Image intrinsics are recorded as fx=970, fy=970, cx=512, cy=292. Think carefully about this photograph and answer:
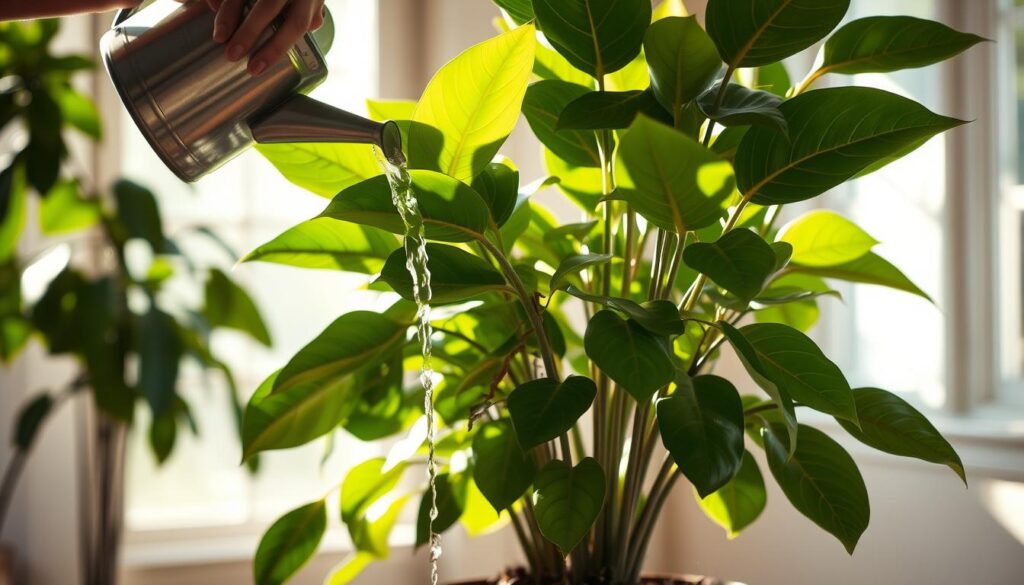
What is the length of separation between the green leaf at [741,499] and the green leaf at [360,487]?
0.36 metres

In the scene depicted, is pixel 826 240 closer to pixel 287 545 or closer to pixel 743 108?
pixel 743 108

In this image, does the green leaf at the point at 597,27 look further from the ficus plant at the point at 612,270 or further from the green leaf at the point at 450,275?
the green leaf at the point at 450,275

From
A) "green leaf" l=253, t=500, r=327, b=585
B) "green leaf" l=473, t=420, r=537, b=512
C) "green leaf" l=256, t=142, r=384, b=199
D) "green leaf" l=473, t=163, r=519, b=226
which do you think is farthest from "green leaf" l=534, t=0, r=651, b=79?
"green leaf" l=253, t=500, r=327, b=585

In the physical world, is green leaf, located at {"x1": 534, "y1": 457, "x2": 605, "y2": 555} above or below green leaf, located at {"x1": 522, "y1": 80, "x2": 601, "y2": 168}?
below

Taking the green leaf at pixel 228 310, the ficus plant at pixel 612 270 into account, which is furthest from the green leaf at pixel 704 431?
the green leaf at pixel 228 310

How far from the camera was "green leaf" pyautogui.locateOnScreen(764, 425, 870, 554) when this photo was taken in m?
0.89

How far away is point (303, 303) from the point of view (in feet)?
8.64

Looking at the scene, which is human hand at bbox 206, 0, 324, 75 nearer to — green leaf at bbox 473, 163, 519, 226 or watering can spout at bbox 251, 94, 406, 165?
watering can spout at bbox 251, 94, 406, 165

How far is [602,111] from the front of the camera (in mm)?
806

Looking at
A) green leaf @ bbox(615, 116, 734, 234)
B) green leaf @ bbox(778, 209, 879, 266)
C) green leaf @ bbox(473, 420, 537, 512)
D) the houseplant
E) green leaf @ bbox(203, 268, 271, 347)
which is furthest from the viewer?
green leaf @ bbox(203, 268, 271, 347)

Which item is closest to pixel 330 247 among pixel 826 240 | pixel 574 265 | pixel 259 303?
pixel 574 265

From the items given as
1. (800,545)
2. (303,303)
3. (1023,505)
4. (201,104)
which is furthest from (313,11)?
(303,303)

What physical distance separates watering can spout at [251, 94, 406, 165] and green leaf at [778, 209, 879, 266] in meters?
0.43

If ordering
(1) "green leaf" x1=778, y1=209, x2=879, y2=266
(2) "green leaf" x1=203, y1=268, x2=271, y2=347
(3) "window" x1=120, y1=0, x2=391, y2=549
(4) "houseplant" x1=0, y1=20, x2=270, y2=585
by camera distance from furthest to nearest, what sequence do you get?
(3) "window" x1=120, y1=0, x2=391, y2=549 < (2) "green leaf" x1=203, y1=268, x2=271, y2=347 < (4) "houseplant" x1=0, y1=20, x2=270, y2=585 < (1) "green leaf" x1=778, y1=209, x2=879, y2=266
